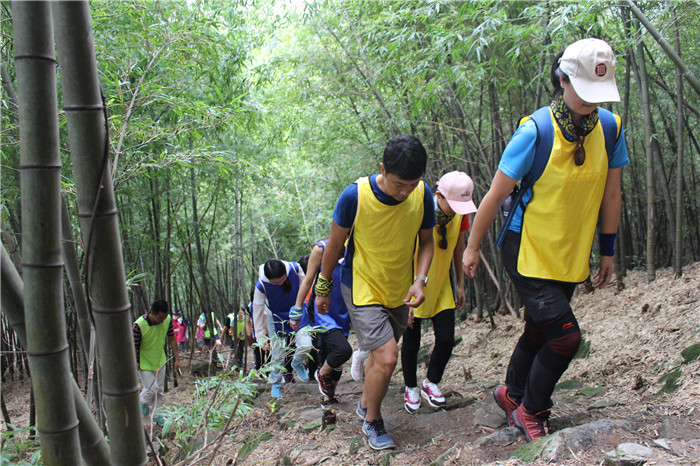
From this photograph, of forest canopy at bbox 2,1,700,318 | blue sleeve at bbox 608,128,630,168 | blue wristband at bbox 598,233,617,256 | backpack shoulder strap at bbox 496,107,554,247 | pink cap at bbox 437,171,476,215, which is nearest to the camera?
backpack shoulder strap at bbox 496,107,554,247

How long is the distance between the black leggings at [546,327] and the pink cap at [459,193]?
0.73 metres

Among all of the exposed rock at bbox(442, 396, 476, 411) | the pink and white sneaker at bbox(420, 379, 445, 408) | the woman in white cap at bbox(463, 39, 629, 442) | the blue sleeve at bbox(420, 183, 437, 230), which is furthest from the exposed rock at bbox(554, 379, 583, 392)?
the blue sleeve at bbox(420, 183, 437, 230)

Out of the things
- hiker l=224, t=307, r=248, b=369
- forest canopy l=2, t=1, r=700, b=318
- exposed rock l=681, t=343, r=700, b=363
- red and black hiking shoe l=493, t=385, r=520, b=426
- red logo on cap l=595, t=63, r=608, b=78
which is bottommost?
hiker l=224, t=307, r=248, b=369

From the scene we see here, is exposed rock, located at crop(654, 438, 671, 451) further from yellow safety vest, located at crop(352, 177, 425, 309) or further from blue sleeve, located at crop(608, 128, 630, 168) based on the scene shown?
yellow safety vest, located at crop(352, 177, 425, 309)

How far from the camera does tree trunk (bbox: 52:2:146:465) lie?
917 millimetres

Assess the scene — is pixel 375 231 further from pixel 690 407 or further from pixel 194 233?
pixel 194 233

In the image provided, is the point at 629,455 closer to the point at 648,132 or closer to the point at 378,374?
the point at 378,374

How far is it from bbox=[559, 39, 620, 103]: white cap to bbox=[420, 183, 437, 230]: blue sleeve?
93cm

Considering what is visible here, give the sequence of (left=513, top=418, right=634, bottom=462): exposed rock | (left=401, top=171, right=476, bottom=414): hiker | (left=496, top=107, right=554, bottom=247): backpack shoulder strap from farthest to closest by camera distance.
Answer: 1. (left=401, top=171, right=476, bottom=414): hiker
2. (left=496, top=107, right=554, bottom=247): backpack shoulder strap
3. (left=513, top=418, right=634, bottom=462): exposed rock

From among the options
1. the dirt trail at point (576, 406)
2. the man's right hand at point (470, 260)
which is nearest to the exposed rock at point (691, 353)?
the dirt trail at point (576, 406)

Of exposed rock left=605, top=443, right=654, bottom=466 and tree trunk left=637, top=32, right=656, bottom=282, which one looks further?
tree trunk left=637, top=32, right=656, bottom=282

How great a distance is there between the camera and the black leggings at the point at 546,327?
207 cm

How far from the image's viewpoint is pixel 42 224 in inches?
35.9

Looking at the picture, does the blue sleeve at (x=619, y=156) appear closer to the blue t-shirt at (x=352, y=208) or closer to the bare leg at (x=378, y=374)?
the blue t-shirt at (x=352, y=208)
